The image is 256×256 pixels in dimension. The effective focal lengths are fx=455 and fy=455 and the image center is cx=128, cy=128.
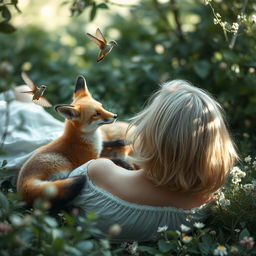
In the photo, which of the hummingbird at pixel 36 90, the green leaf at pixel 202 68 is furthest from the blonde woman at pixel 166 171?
the green leaf at pixel 202 68

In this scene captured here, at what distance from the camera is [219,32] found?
159 inches

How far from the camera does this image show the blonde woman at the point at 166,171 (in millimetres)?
2043

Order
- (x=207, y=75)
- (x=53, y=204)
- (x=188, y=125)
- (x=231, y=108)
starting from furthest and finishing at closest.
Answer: (x=207, y=75) → (x=231, y=108) → (x=53, y=204) → (x=188, y=125)

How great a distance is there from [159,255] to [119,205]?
376 mm

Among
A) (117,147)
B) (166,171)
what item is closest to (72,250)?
(166,171)

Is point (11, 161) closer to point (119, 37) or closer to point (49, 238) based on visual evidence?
point (49, 238)

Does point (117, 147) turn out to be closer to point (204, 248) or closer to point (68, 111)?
point (68, 111)

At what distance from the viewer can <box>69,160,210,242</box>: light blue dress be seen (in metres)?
2.19

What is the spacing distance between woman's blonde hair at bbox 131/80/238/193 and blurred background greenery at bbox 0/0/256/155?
0.72 m

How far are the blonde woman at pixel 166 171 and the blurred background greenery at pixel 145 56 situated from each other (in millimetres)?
740

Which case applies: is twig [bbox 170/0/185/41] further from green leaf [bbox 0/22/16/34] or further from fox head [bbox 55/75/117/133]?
green leaf [bbox 0/22/16/34]

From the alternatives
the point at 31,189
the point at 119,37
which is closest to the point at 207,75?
the point at 119,37

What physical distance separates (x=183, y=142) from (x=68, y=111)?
2.15 ft

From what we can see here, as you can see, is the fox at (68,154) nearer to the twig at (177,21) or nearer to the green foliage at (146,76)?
the green foliage at (146,76)
